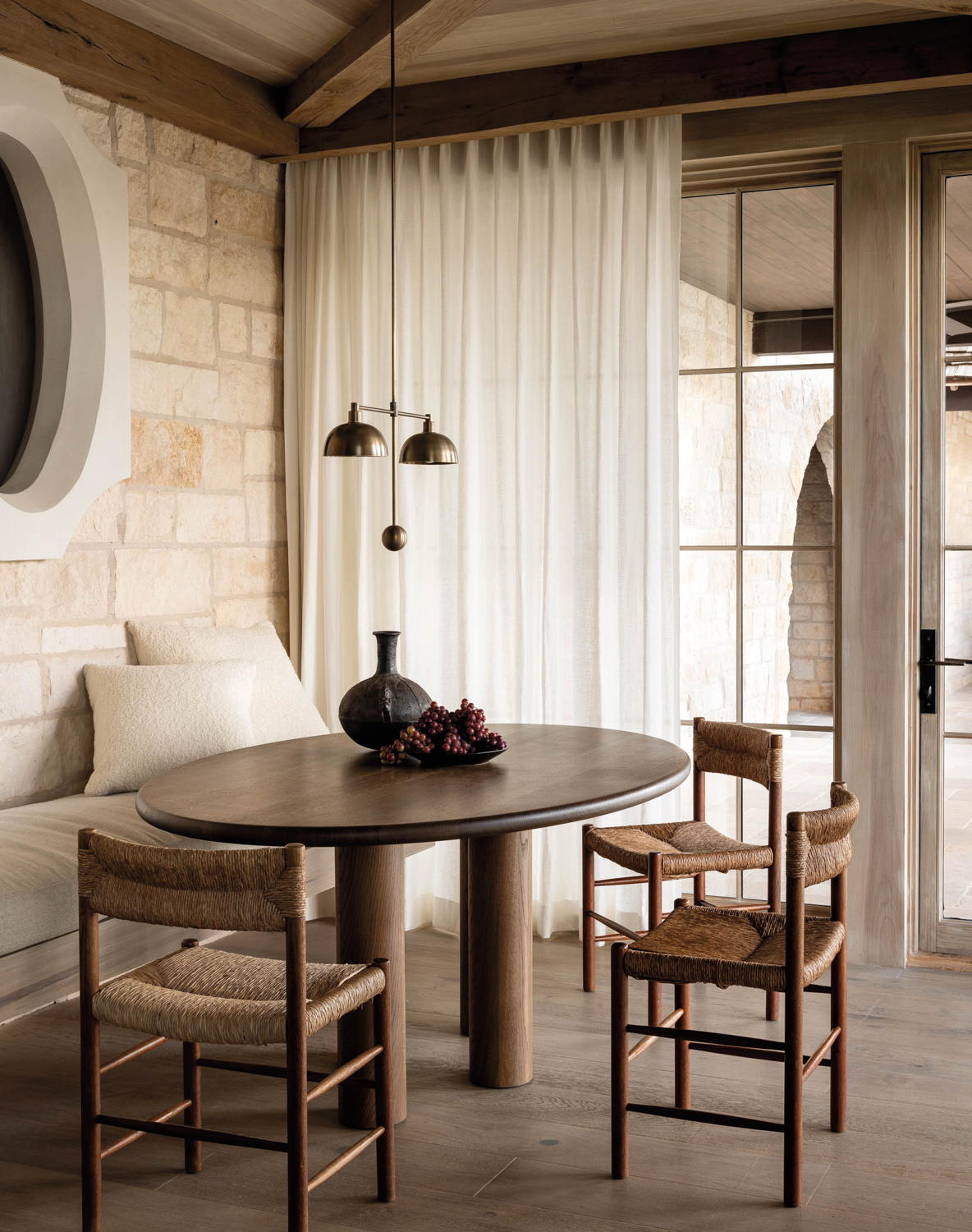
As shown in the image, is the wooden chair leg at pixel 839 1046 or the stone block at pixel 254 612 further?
the stone block at pixel 254 612

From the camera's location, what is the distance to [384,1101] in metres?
2.39

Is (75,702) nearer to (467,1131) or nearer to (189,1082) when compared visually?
(189,1082)

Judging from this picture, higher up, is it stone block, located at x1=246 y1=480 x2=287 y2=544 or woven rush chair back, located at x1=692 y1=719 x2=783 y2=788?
stone block, located at x1=246 y1=480 x2=287 y2=544

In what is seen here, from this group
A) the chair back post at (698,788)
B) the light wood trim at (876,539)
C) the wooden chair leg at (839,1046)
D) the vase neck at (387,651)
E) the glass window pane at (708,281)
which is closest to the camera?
the wooden chair leg at (839,1046)

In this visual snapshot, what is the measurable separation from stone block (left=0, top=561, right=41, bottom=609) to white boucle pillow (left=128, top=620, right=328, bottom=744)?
Result: 0.42 metres

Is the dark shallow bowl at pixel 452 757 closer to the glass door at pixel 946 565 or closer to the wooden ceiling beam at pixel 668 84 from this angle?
the glass door at pixel 946 565

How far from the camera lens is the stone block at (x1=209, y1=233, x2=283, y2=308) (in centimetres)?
422

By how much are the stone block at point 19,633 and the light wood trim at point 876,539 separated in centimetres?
247

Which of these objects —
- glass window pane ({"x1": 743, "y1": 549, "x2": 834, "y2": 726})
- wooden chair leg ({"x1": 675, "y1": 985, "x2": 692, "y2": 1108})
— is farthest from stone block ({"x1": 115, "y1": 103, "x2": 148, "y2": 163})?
wooden chair leg ({"x1": 675, "y1": 985, "x2": 692, "y2": 1108})

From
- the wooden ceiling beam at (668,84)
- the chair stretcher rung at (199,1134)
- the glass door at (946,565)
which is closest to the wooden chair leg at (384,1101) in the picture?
the chair stretcher rung at (199,1134)

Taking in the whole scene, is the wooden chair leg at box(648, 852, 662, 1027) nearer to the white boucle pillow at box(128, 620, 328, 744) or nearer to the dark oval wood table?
the dark oval wood table

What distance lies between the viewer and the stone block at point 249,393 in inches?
168

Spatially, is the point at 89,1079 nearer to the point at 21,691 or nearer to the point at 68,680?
the point at 21,691

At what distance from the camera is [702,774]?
345 centimetres
